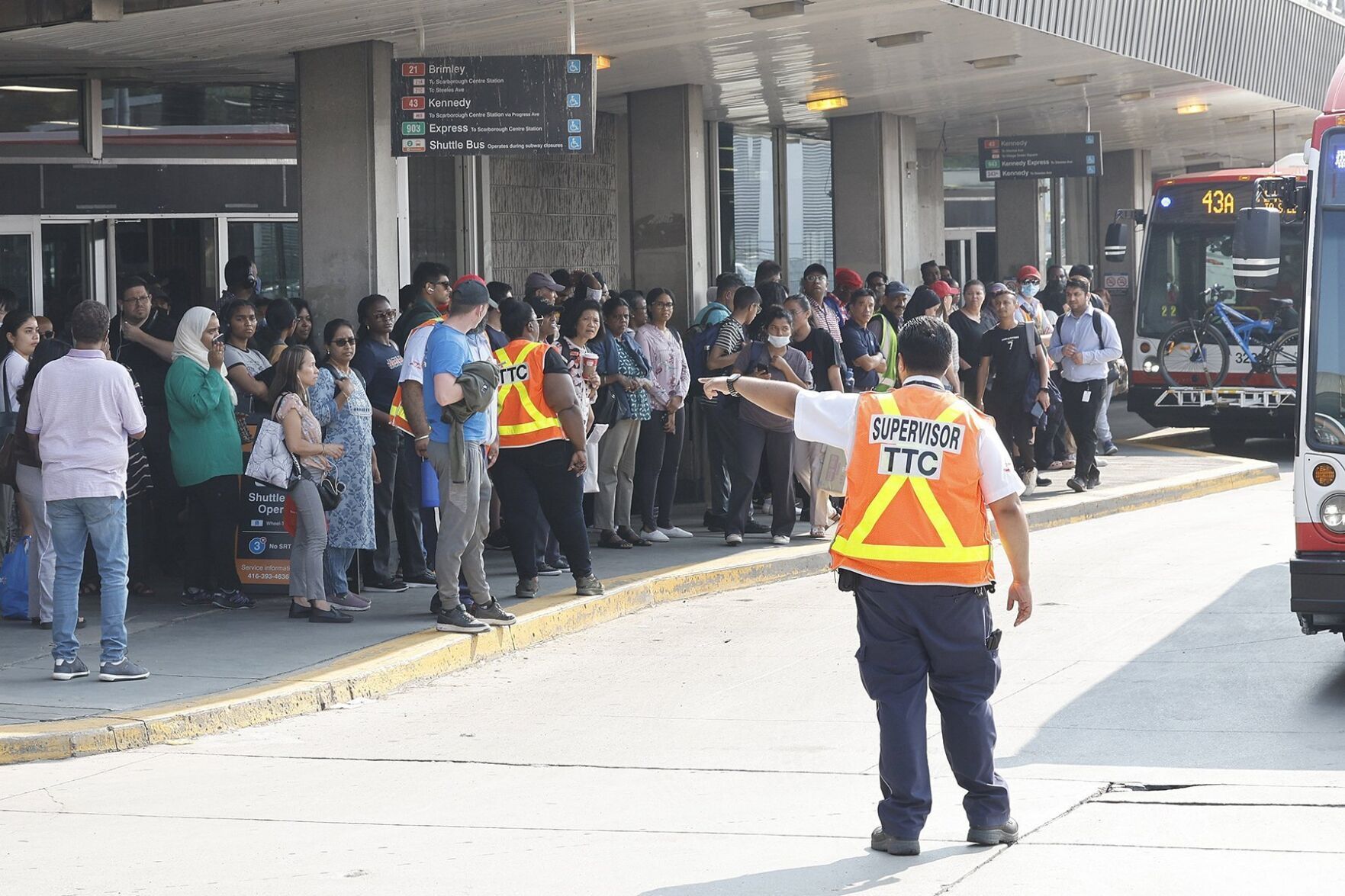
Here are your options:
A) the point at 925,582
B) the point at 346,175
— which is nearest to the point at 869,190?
the point at 346,175

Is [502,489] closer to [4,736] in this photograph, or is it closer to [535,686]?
[535,686]

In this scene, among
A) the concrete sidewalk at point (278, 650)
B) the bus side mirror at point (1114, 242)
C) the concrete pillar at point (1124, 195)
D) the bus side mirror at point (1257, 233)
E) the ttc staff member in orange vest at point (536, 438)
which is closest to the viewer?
the concrete sidewalk at point (278, 650)

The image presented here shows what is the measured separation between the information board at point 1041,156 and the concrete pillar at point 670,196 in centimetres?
638

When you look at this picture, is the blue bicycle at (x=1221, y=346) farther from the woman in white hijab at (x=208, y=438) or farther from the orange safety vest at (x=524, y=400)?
the woman in white hijab at (x=208, y=438)

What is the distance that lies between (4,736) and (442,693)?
7.34 ft

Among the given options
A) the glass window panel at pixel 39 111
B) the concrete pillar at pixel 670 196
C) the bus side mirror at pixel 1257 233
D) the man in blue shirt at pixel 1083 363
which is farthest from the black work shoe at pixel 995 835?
the glass window panel at pixel 39 111

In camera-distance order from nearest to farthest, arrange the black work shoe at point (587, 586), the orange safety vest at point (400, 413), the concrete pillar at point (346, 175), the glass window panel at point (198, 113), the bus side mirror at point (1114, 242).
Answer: the orange safety vest at point (400, 413) < the black work shoe at point (587, 586) < the concrete pillar at point (346, 175) < the glass window panel at point (198, 113) < the bus side mirror at point (1114, 242)

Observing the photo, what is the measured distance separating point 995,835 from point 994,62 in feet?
41.7

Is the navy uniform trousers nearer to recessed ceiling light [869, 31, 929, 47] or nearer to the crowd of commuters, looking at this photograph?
the crowd of commuters

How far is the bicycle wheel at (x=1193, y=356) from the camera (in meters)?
20.2

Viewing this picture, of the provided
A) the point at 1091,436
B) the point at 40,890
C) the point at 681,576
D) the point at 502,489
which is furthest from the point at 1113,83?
the point at 40,890

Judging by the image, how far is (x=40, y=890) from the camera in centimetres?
575

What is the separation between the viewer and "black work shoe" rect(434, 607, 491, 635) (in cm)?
988

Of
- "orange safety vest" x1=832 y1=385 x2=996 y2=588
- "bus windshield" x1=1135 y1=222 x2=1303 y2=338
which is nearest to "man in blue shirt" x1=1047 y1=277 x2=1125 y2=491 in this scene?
"bus windshield" x1=1135 y1=222 x2=1303 y2=338
